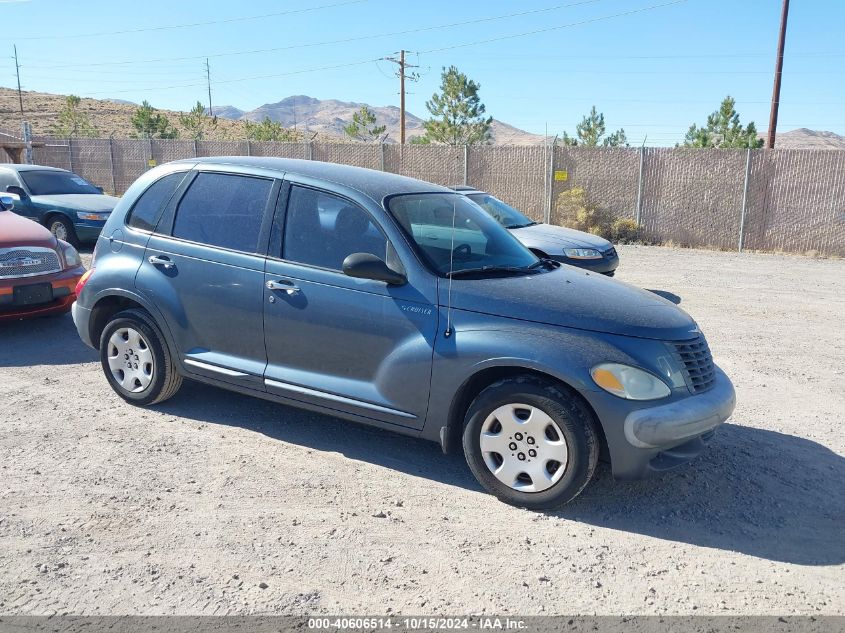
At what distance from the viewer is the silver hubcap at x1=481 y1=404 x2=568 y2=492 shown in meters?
3.80

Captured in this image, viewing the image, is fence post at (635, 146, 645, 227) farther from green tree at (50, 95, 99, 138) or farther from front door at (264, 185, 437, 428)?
green tree at (50, 95, 99, 138)

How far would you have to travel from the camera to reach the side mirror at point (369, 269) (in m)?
4.07

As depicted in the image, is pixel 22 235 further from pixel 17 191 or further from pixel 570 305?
pixel 570 305

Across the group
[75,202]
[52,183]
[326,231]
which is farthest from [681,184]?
[326,231]

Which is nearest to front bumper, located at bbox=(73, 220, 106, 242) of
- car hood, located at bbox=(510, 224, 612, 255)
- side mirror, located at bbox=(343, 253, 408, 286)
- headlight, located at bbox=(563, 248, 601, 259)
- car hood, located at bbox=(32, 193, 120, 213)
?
car hood, located at bbox=(32, 193, 120, 213)

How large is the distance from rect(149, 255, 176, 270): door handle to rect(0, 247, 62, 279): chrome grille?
3.00m

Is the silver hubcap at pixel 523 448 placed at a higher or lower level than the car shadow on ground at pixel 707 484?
higher

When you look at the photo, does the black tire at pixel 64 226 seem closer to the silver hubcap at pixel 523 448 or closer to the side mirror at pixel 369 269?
the side mirror at pixel 369 269

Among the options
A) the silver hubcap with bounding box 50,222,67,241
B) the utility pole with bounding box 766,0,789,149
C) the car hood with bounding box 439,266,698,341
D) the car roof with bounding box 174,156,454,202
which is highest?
the utility pole with bounding box 766,0,789,149

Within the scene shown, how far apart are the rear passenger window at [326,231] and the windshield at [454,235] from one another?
212mm

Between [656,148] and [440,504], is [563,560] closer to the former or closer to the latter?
[440,504]

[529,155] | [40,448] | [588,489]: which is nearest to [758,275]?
[529,155]

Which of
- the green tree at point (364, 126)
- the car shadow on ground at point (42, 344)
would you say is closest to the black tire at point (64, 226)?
the car shadow on ground at point (42, 344)

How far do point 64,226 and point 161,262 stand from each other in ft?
30.2
